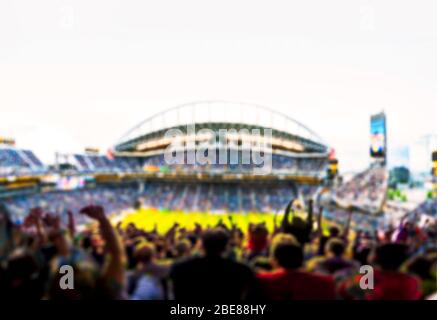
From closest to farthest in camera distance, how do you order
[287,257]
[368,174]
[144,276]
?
[287,257], [144,276], [368,174]

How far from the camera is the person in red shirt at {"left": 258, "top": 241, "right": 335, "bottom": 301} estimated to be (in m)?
3.65

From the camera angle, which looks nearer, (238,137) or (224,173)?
(224,173)

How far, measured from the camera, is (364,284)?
4012 millimetres

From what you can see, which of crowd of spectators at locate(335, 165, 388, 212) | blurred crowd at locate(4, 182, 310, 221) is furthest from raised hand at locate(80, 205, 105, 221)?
blurred crowd at locate(4, 182, 310, 221)

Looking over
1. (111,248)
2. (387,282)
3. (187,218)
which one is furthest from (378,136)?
(111,248)

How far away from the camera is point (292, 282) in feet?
12.1

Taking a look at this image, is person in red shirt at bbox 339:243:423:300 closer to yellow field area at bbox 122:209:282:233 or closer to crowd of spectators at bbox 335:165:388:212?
crowd of spectators at bbox 335:165:388:212

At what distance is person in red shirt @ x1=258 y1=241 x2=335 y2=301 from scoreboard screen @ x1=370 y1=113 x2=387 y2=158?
4758 centimetres

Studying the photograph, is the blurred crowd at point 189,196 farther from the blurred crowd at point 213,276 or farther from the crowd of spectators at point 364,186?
the blurred crowd at point 213,276

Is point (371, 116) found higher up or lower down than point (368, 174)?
higher up
